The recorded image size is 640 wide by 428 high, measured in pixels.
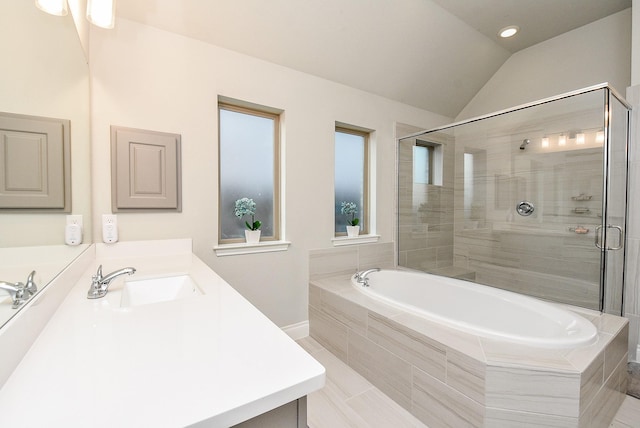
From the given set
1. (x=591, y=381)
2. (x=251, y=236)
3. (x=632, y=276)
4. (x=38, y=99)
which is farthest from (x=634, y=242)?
(x=38, y=99)

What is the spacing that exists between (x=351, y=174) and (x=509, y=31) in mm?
2000

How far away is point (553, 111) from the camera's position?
2.29 m

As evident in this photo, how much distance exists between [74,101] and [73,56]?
20cm

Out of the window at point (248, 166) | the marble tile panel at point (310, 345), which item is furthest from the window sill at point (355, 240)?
the marble tile panel at point (310, 345)

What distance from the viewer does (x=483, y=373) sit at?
4.06 feet

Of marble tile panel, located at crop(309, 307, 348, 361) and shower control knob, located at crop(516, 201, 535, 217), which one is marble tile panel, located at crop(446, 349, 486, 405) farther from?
shower control knob, located at crop(516, 201, 535, 217)

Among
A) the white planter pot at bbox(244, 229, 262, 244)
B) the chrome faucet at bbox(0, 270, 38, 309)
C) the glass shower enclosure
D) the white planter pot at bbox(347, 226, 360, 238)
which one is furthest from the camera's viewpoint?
the white planter pot at bbox(347, 226, 360, 238)

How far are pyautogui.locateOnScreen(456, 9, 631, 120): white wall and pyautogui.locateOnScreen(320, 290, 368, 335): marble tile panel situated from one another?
2.92 meters

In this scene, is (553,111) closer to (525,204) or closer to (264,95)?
(525,204)

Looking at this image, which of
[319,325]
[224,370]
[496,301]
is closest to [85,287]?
[224,370]

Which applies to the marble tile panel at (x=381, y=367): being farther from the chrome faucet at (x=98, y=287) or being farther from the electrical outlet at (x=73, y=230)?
the electrical outlet at (x=73, y=230)

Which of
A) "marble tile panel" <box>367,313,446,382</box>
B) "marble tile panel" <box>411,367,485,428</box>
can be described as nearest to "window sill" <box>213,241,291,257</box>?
"marble tile panel" <box>367,313,446,382</box>

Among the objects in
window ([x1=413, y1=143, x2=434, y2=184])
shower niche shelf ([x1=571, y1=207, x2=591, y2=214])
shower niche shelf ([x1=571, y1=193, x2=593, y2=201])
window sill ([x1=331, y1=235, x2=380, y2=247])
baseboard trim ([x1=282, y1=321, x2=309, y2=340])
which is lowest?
baseboard trim ([x1=282, y1=321, x2=309, y2=340])

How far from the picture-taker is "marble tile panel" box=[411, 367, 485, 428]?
4.23ft
